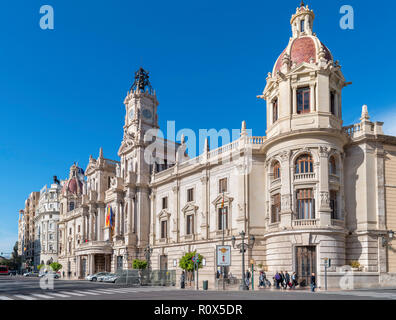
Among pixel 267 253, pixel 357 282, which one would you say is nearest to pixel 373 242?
pixel 357 282

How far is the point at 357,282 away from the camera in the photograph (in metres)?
37.4

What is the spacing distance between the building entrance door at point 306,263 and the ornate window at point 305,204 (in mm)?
2630

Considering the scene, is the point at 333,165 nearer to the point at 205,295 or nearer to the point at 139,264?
the point at 205,295

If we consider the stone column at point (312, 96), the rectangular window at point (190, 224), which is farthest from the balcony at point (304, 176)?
the rectangular window at point (190, 224)

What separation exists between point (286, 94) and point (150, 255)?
96.8 feet

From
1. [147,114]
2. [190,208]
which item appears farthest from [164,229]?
[147,114]

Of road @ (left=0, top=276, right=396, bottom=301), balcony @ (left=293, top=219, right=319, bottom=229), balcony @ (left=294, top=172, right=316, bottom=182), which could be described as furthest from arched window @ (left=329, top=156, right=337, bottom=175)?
road @ (left=0, top=276, right=396, bottom=301)

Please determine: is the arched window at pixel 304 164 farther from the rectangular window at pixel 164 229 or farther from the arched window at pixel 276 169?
the rectangular window at pixel 164 229

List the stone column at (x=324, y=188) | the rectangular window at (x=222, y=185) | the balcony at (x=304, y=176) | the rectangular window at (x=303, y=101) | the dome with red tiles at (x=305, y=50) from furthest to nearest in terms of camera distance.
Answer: the rectangular window at (x=222, y=185)
the dome with red tiles at (x=305, y=50)
the rectangular window at (x=303, y=101)
the balcony at (x=304, y=176)
the stone column at (x=324, y=188)

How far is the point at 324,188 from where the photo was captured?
3950cm

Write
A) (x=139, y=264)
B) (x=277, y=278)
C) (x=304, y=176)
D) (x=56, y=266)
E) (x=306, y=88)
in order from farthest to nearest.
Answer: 1. (x=56, y=266)
2. (x=139, y=264)
3. (x=306, y=88)
4. (x=304, y=176)
5. (x=277, y=278)

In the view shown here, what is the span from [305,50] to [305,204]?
1420 centimetres

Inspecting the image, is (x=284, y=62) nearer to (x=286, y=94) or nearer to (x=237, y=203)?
(x=286, y=94)

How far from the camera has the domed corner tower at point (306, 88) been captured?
1634 inches
